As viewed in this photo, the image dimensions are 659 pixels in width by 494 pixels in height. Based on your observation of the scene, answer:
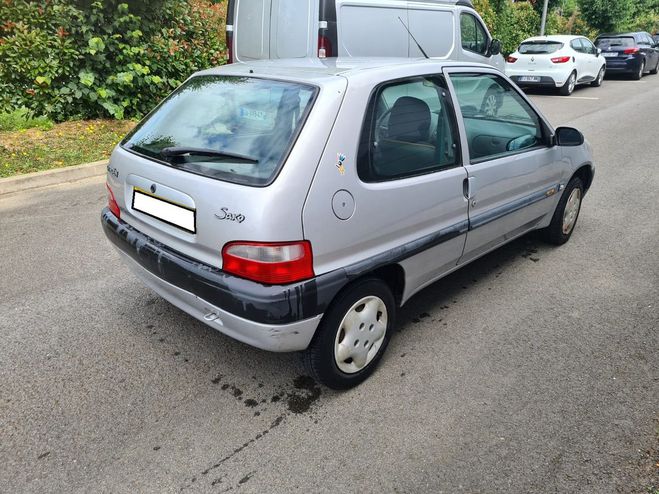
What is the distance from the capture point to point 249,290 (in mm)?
2467

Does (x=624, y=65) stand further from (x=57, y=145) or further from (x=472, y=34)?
(x=57, y=145)

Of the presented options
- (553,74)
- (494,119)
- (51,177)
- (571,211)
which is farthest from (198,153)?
(553,74)

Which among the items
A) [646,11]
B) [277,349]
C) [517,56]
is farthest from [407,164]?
[646,11]

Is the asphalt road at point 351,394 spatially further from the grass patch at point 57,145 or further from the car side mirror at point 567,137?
the grass patch at point 57,145

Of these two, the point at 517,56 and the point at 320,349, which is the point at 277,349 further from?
the point at 517,56

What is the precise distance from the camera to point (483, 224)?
3.53 m

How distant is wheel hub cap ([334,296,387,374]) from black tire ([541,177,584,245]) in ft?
7.66

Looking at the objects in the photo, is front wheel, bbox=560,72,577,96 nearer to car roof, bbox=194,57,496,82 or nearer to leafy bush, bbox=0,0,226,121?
leafy bush, bbox=0,0,226,121

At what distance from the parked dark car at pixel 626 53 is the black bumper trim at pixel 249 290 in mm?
19388

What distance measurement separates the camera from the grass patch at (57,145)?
21.8 ft

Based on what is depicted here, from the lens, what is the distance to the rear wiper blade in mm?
2604

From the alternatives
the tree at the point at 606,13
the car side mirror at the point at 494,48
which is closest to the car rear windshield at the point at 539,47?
the car side mirror at the point at 494,48

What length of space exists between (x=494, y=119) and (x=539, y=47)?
40.2ft

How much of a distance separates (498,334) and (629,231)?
Answer: 100 inches
